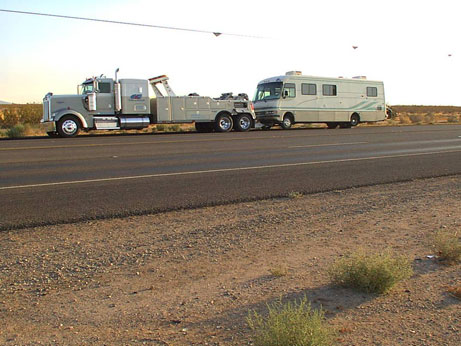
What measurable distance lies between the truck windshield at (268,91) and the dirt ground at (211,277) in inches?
927

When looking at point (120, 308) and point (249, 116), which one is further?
point (249, 116)

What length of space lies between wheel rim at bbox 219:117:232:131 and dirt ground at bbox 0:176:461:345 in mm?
21658

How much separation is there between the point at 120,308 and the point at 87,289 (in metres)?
0.60

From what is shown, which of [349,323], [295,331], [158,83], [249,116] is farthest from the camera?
[249,116]

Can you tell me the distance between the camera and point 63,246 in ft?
19.8

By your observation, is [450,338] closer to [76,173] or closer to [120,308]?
[120,308]

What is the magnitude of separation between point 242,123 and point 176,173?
1880cm

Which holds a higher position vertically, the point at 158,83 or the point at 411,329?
the point at 158,83

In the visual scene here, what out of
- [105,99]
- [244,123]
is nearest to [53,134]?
[105,99]

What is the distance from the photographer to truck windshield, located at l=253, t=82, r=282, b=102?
3109 centimetres

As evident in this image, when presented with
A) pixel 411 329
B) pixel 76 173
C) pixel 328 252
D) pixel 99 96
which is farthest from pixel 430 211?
pixel 99 96

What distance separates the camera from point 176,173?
11.8 m

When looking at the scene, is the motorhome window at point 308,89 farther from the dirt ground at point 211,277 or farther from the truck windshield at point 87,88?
the dirt ground at point 211,277

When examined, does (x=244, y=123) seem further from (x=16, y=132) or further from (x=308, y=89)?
(x=16, y=132)
